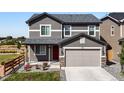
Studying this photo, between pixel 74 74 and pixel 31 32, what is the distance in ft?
35.1

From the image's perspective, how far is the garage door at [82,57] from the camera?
27.1m

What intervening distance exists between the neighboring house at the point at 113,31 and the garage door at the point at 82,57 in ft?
15.8

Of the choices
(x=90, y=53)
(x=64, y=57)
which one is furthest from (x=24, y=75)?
(x=90, y=53)

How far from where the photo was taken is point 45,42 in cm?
3020

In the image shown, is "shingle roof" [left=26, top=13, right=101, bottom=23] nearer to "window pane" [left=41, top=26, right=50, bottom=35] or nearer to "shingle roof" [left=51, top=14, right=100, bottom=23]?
"shingle roof" [left=51, top=14, right=100, bottom=23]

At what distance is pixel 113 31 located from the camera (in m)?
32.8

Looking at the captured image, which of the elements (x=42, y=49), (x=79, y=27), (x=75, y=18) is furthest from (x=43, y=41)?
(x=75, y=18)

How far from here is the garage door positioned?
27.1m

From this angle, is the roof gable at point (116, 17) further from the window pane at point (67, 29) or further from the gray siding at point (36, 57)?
the gray siding at point (36, 57)

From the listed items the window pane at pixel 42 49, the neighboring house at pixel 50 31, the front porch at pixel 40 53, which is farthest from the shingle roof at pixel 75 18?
the window pane at pixel 42 49

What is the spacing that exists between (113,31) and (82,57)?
24.8ft

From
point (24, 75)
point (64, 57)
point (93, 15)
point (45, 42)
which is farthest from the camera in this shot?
point (93, 15)

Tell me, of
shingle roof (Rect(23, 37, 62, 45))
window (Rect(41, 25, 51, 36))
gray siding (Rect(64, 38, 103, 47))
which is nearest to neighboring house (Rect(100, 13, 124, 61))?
gray siding (Rect(64, 38, 103, 47))

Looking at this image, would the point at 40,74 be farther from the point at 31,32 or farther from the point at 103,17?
the point at 103,17
